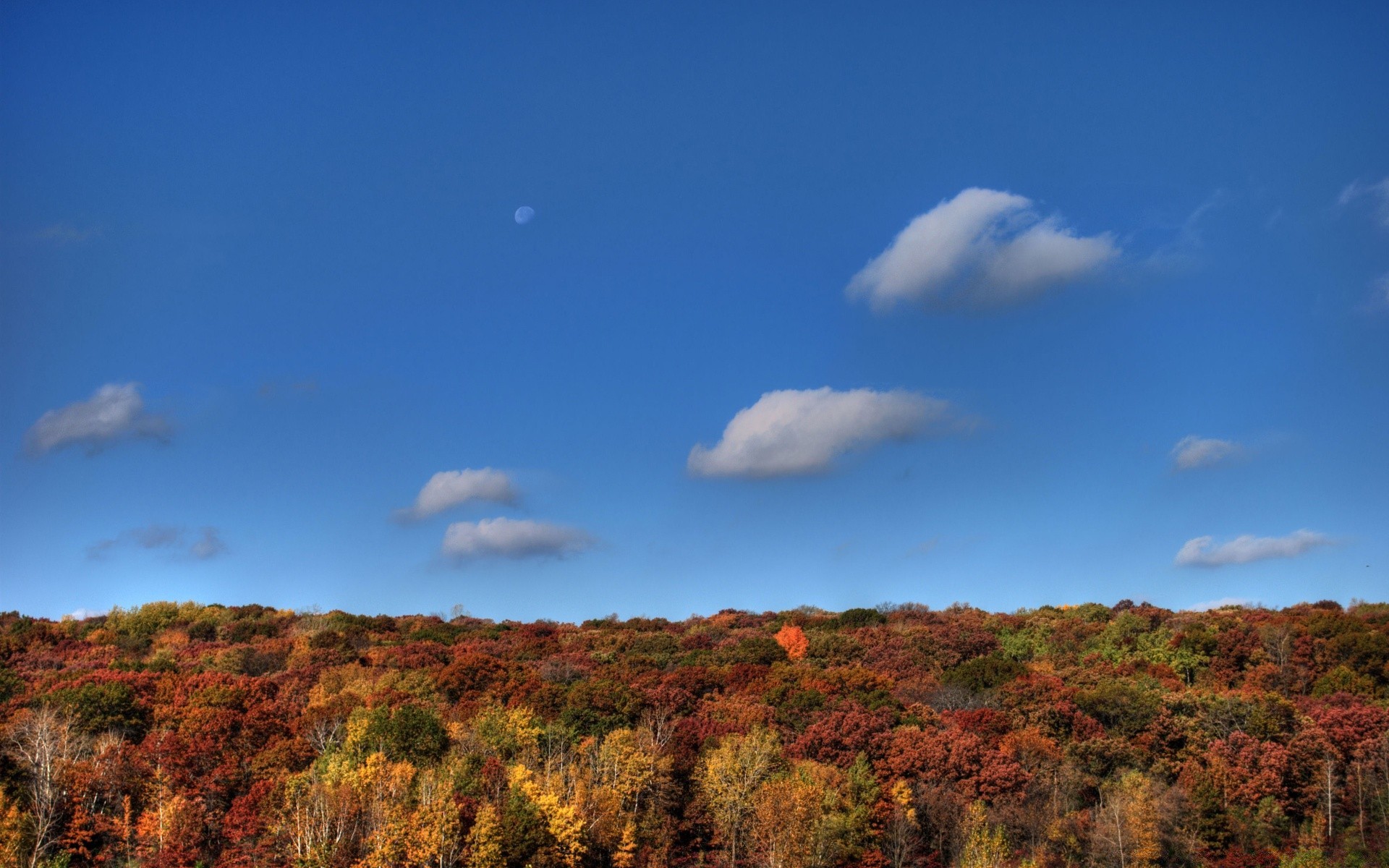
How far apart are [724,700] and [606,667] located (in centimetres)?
1463

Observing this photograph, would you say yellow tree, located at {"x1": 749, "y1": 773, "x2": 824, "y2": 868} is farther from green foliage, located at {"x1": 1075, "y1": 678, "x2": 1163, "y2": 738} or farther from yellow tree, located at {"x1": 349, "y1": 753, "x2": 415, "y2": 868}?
green foliage, located at {"x1": 1075, "y1": 678, "x2": 1163, "y2": 738}

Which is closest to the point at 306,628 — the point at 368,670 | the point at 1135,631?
the point at 368,670

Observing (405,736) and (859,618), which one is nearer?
(405,736)

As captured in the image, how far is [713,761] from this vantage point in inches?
2080

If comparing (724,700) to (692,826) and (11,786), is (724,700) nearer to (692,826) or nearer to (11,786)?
(692,826)

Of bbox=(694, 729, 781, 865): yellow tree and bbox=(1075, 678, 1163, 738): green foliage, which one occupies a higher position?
bbox=(1075, 678, 1163, 738): green foliage

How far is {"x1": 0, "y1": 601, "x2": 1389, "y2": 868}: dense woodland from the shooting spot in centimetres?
4684

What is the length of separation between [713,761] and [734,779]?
59.4 inches

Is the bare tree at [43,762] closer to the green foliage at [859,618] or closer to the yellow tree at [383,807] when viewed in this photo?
the yellow tree at [383,807]

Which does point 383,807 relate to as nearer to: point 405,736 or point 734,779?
point 405,736

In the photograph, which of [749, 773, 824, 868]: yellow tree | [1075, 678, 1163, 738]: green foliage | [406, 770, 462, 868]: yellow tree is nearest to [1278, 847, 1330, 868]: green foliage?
[1075, 678, 1163, 738]: green foliage

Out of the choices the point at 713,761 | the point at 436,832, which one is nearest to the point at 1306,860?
the point at 713,761

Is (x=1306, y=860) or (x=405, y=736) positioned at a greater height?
(x=405, y=736)

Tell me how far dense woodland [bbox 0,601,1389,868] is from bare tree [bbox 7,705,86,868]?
171 millimetres
